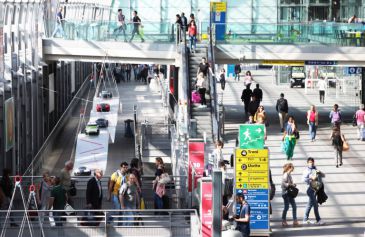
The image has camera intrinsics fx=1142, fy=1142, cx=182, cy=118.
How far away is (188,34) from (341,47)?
5.54 metres

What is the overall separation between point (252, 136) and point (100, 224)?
142 inches

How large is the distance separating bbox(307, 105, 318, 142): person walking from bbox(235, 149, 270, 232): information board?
12.2m

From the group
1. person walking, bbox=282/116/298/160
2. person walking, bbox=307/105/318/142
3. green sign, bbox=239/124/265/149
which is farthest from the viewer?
person walking, bbox=307/105/318/142

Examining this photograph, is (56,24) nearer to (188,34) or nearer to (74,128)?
(188,34)

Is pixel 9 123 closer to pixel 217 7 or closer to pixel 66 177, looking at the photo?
pixel 66 177

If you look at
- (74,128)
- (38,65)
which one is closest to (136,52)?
(38,65)

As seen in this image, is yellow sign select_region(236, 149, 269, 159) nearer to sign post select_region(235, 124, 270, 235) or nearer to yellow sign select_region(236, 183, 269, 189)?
sign post select_region(235, 124, 270, 235)

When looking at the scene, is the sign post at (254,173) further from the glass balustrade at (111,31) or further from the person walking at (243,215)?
the glass balustrade at (111,31)

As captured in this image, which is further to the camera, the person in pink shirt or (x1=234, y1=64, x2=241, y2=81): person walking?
(x1=234, y1=64, x2=241, y2=81): person walking

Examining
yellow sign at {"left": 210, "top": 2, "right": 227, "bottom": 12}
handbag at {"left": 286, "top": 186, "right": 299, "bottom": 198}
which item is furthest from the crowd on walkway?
yellow sign at {"left": 210, "top": 2, "right": 227, "bottom": 12}

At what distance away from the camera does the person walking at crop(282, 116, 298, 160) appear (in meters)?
31.1

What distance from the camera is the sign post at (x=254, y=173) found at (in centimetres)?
2252

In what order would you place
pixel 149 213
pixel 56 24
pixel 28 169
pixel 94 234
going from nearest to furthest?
pixel 94 234 → pixel 149 213 → pixel 28 169 → pixel 56 24

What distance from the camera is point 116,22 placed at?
140 feet
